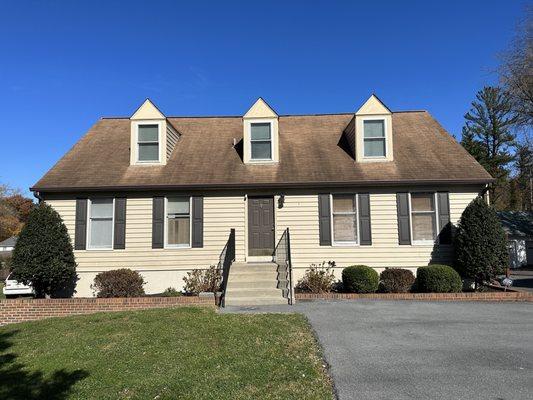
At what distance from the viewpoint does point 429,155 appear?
1420cm

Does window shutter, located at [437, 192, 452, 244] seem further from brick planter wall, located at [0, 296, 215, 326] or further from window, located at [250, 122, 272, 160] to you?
brick planter wall, located at [0, 296, 215, 326]

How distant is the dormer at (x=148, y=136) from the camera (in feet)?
46.0

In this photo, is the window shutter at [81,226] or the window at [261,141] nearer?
the window shutter at [81,226]

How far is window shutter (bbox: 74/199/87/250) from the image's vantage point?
12852 millimetres

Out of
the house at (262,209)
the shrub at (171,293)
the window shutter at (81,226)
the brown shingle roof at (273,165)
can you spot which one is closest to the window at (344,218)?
the house at (262,209)

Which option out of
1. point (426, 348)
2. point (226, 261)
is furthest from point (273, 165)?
point (426, 348)

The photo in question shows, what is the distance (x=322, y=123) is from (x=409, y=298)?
8116 millimetres

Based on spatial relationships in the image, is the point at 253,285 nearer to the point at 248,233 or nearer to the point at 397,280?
the point at 248,233

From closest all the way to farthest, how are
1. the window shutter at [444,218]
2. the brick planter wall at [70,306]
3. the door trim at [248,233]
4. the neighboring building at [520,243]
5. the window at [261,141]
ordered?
the brick planter wall at [70,306] < the window shutter at [444,218] < the door trim at [248,233] < the window at [261,141] < the neighboring building at [520,243]

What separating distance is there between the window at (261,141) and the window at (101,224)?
503 centimetres

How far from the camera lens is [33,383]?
5512mm

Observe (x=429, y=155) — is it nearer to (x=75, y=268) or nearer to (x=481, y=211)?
(x=481, y=211)

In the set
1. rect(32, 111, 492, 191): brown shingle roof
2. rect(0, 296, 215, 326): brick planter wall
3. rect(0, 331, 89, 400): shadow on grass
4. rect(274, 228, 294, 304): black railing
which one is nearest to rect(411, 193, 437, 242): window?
rect(32, 111, 492, 191): brown shingle roof

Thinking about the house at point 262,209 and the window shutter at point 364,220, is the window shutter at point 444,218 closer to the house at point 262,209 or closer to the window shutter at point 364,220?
the house at point 262,209
